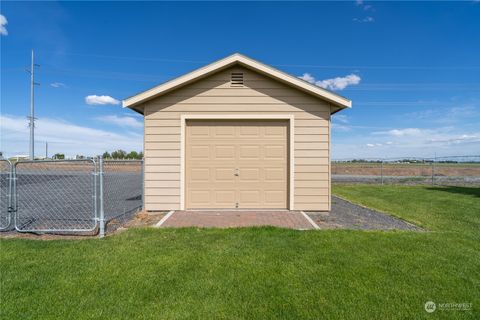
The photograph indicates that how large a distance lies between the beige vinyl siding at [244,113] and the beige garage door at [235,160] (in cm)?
34

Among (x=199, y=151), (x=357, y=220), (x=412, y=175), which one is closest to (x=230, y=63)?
(x=199, y=151)

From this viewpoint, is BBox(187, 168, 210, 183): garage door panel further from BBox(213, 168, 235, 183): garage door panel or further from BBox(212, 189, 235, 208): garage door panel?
BBox(212, 189, 235, 208): garage door panel

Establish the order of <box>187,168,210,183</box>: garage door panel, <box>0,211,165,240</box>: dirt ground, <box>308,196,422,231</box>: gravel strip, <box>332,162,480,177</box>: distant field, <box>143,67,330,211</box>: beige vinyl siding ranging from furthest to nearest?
<box>332,162,480,177</box>: distant field
<box>187,168,210,183</box>: garage door panel
<box>143,67,330,211</box>: beige vinyl siding
<box>308,196,422,231</box>: gravel strip
<box>0,211,165,240</box>: dirt ground

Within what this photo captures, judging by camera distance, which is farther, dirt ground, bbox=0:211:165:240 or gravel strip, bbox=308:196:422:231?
gravel strip, bbox=308:196:422:231

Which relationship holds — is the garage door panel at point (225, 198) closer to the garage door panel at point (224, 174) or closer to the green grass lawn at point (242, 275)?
the garage door panel at point (224, 174)

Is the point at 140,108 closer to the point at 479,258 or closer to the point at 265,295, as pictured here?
the point at 265,295

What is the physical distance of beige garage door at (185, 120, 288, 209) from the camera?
7387 mm

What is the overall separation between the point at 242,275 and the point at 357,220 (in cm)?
416

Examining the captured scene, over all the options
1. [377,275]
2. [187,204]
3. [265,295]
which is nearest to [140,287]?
[265,295]

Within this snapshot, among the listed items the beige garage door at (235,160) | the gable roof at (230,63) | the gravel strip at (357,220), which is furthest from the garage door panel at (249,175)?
the gable roof at (230,63)

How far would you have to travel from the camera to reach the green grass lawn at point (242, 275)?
8.72 feet

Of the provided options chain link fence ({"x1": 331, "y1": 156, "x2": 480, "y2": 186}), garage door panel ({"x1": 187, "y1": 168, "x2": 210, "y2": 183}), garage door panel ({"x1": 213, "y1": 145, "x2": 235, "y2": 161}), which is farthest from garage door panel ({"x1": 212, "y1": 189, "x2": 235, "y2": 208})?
chain link fence ({"x1": 331, "y1": 156, "x2": 480, "y2": 186})

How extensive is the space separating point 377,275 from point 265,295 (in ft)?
5.26

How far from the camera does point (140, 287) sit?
120 inches
